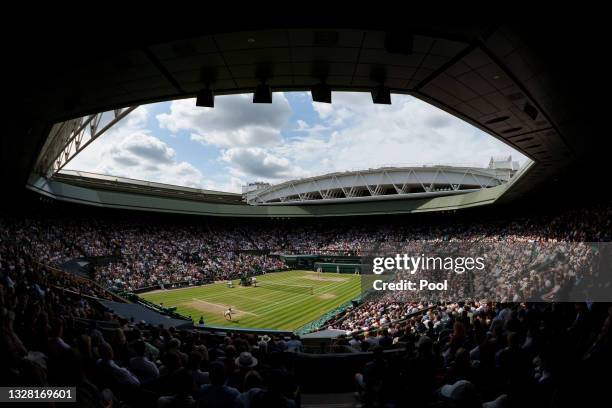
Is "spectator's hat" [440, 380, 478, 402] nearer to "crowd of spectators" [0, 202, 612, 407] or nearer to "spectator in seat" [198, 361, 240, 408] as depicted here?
"crowd of spectators" [0, 202, 612, 407]

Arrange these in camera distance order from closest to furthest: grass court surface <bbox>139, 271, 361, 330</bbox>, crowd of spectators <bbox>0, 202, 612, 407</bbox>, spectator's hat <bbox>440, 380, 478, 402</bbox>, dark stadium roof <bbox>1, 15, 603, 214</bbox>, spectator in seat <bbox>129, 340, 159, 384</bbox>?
1. crowd of spectators <bbox>0, 202, 612, 407</bbox>
2. spectator's hat <bbox>440, 380, 478, 402</bbox>
3. spectator in seat <bbox>129, 340, 159, 384</bbox>
4. dark stadium roof <bbox>1, 15, 603, 214</bbox>
5. grass court surface <bbox>139, 271, 361, 330</bbox>

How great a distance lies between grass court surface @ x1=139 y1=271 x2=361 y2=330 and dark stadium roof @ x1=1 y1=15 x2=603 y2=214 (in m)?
16.7

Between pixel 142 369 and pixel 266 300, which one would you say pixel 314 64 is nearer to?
pixel 142 369

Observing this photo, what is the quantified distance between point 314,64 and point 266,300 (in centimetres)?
2482

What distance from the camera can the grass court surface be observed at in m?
22.9

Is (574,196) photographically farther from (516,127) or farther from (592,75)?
(592,75)

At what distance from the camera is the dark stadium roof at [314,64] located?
5.57 metres

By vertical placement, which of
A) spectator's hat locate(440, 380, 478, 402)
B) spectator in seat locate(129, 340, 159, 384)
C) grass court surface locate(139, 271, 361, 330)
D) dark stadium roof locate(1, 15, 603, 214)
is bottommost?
grass court surface locate(139, 271, 361, 330)

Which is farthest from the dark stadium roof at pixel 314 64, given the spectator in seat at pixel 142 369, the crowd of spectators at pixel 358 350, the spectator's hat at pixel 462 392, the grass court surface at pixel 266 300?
the grass court surface at pixel 266 300

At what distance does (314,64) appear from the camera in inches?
271

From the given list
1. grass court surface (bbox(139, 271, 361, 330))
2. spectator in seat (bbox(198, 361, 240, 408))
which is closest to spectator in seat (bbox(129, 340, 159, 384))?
spectator in seat (bbox(198, 361, 240, 408))

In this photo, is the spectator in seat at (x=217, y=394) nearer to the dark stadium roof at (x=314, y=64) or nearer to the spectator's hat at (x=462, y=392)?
the spectator's hat at (x=462, y=392)

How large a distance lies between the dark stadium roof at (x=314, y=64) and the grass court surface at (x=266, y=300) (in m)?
16.7

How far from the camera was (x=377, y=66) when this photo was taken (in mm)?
6898
